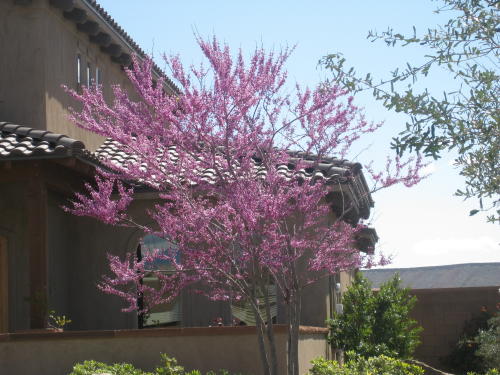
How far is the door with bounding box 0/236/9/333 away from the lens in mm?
14242

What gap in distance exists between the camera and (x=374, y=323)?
14.6 m

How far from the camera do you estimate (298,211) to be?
10070 millimetres

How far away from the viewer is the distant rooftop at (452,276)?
39.1 meters

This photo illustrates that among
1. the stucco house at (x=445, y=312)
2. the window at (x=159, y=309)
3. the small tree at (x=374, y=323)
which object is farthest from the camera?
the stucco house at (x=445, y=312)

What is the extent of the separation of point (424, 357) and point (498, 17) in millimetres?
15136

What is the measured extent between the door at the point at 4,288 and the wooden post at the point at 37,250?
2.17 meters

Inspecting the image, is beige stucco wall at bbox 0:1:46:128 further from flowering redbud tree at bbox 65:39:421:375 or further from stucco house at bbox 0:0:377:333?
flowering redbud tree at bbox 65:39:421:375

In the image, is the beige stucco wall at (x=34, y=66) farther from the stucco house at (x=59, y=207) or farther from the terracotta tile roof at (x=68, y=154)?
the terracotta tile roof at (x=68, y=154)

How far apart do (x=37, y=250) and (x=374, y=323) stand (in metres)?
5.84

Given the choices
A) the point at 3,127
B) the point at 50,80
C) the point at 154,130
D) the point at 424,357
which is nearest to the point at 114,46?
the point at 50,80

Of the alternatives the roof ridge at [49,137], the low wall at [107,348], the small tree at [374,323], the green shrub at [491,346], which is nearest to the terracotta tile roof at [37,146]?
the roof ridge at [49,137]

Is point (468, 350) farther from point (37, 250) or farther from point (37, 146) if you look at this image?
point (37, 146)

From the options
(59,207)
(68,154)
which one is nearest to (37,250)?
(68,154)

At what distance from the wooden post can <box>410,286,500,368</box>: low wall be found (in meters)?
10.9
